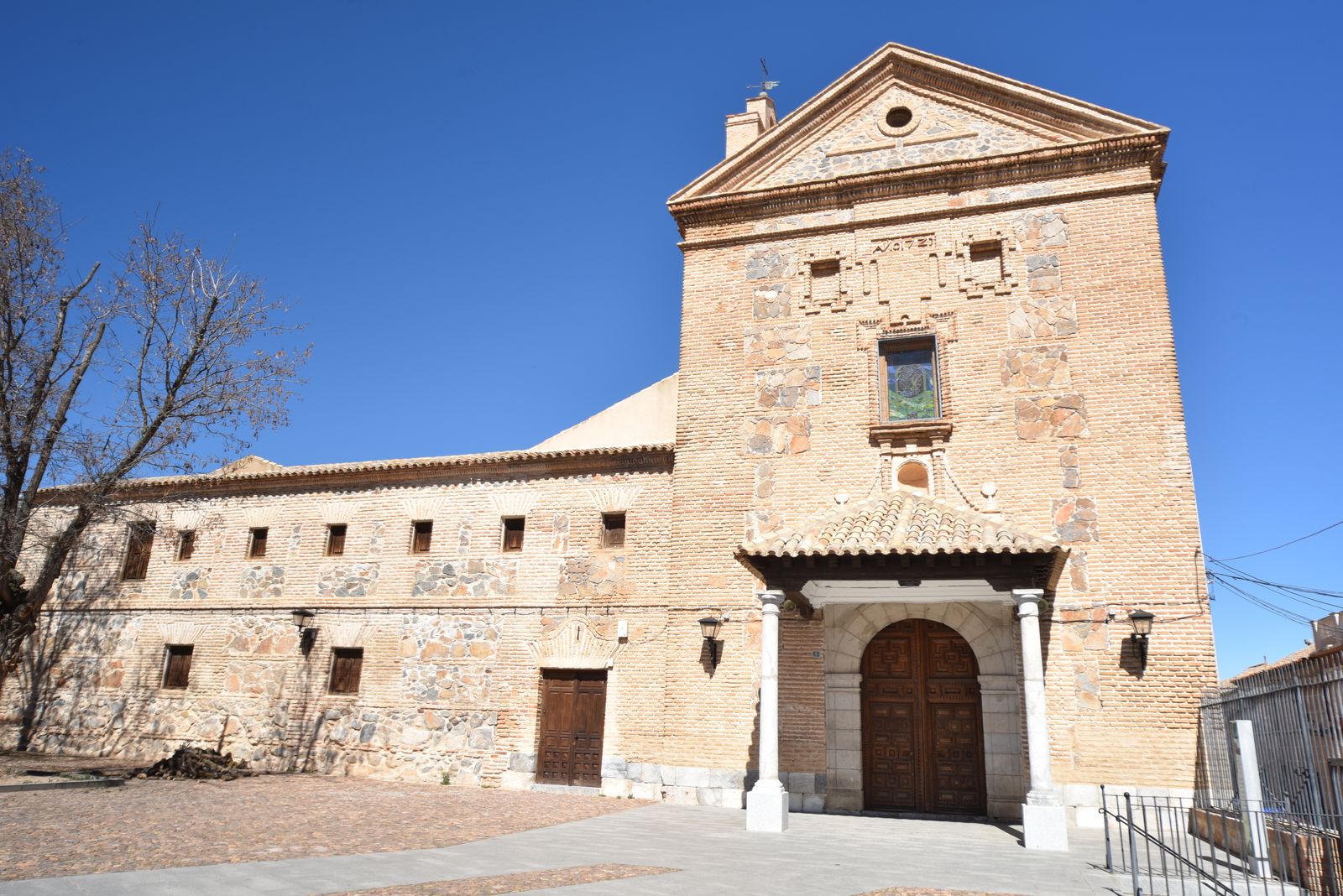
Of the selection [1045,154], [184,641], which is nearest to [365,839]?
[184,641]

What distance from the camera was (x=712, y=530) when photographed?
44.4ft

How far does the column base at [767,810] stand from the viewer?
10.3 m

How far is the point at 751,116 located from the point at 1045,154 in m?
6.06

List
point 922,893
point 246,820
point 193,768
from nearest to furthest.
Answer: point 922,893 < point 246,820 < point 193,768

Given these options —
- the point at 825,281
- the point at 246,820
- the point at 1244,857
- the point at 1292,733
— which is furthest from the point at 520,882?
the point at 825,281

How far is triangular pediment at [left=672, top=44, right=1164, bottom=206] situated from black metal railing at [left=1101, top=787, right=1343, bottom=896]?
31.7 feet

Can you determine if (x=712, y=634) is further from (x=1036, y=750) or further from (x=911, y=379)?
(x=911, y=379)

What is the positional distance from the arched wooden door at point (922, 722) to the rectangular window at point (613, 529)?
4.76m

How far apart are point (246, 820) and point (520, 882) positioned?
4865 mm

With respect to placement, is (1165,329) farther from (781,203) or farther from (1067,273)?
(781,203)

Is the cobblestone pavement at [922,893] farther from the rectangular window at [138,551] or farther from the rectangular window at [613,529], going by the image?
the rectangular window at [138,551]

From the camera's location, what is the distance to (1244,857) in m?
7.84

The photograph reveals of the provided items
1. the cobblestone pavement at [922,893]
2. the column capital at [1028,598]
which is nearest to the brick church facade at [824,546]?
the column capital at [1028,598]

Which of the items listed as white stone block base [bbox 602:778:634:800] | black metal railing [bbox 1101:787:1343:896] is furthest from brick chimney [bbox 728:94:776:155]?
black metal railing [bbox 1101:787:1343:896]
